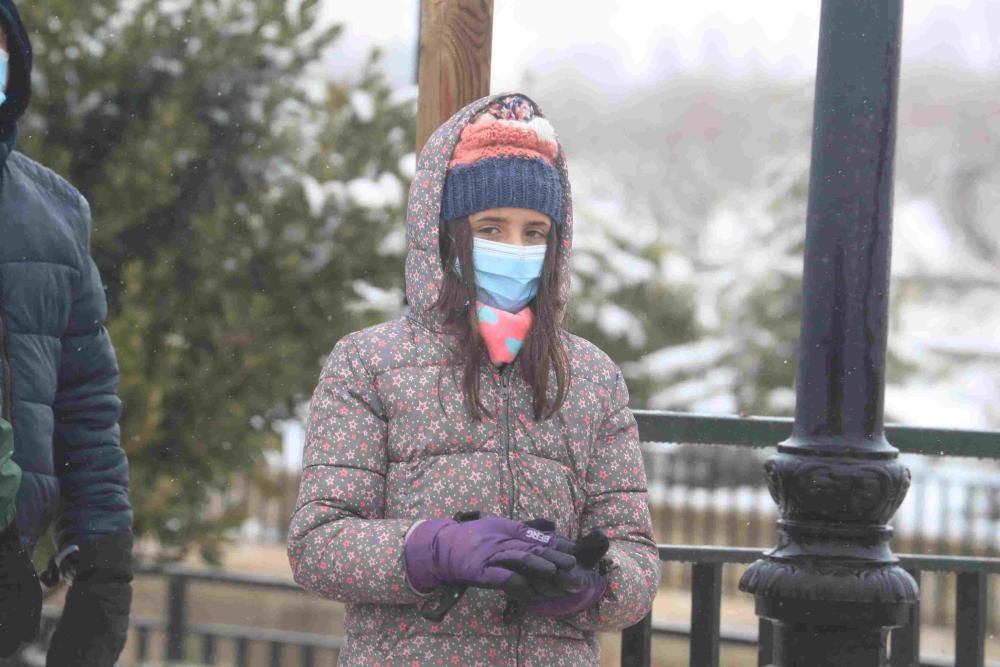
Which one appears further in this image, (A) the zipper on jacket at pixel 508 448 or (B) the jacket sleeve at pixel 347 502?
(A) the zipper on jacket at pixel 508 448

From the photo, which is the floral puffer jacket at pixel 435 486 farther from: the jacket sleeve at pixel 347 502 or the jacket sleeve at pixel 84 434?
the jacket sleeve at pixel 84 434

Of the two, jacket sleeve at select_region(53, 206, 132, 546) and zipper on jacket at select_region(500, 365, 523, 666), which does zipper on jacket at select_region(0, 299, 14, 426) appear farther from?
zipper on jacket at select_region(500, 365, 523, 666)

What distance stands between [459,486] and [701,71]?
36591 mm

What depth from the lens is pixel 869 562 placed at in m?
3.52

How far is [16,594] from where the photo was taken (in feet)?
9.21

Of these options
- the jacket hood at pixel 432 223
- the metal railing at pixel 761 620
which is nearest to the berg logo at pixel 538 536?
the jacket hood at pixel 432 223

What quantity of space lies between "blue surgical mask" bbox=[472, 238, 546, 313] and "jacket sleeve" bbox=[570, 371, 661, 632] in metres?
0.26

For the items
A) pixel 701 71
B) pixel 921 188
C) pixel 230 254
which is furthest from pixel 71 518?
pixel 701 71

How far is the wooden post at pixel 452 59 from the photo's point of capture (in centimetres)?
391

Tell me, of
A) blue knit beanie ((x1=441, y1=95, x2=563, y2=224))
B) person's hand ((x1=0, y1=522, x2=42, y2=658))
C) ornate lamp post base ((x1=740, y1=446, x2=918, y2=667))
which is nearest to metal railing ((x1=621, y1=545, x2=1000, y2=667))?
ornate lamp post base ((x1=740, y1=446, x2=918, y2=667))

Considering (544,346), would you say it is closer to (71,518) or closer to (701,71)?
(71,518)

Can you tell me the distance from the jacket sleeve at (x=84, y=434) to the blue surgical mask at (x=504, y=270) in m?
0.78

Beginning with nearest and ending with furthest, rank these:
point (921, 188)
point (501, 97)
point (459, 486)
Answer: point (459, 486)
point (501, 97)
point (921, 188)

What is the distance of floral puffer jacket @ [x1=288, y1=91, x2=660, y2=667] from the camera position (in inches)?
107
